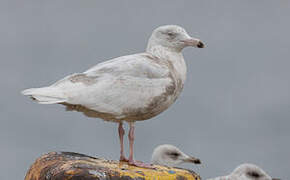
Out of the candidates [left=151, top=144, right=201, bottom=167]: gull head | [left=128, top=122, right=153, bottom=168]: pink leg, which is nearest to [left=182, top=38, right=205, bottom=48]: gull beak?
[left=128, top=122, right=153, bottom=168]: pink leg

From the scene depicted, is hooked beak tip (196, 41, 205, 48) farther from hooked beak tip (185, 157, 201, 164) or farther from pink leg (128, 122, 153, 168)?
hooked beak tip (185, 157, 201, 164)

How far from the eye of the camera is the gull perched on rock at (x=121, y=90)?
8094mm

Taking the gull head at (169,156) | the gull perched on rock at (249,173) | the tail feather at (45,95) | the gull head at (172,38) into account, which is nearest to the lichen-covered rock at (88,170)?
the tail feather at (45,95)

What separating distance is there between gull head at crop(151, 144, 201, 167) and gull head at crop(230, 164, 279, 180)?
3.55 feet

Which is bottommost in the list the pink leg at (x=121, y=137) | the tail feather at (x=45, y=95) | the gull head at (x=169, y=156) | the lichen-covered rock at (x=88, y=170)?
the gull head at (x=169, y=156)

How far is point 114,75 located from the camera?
27.1ft

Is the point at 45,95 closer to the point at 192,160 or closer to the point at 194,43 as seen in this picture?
the point at 194,43

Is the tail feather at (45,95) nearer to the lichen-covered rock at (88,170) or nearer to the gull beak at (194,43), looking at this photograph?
the lichen-covered rock at (88,170)

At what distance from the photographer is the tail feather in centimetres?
794

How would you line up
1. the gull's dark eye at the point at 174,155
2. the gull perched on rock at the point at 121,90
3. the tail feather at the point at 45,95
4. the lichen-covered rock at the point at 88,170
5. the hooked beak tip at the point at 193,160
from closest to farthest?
the lichen-covered rock at the point at 88,170, the tail feather at the point at 45,95, the gull perched on rock at the point at 121,90, the hooked beak tip at the point at 193,160, the gull's dark eye at the point at 174,155

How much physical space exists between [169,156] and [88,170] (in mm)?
5734

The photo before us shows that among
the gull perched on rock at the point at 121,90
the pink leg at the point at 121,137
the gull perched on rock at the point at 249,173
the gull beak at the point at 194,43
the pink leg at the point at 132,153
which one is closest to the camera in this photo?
the gull perched on rock at the point at 121,90

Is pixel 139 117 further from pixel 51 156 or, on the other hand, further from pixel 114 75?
pixel 51 156

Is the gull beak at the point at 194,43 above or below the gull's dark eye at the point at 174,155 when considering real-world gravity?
above
